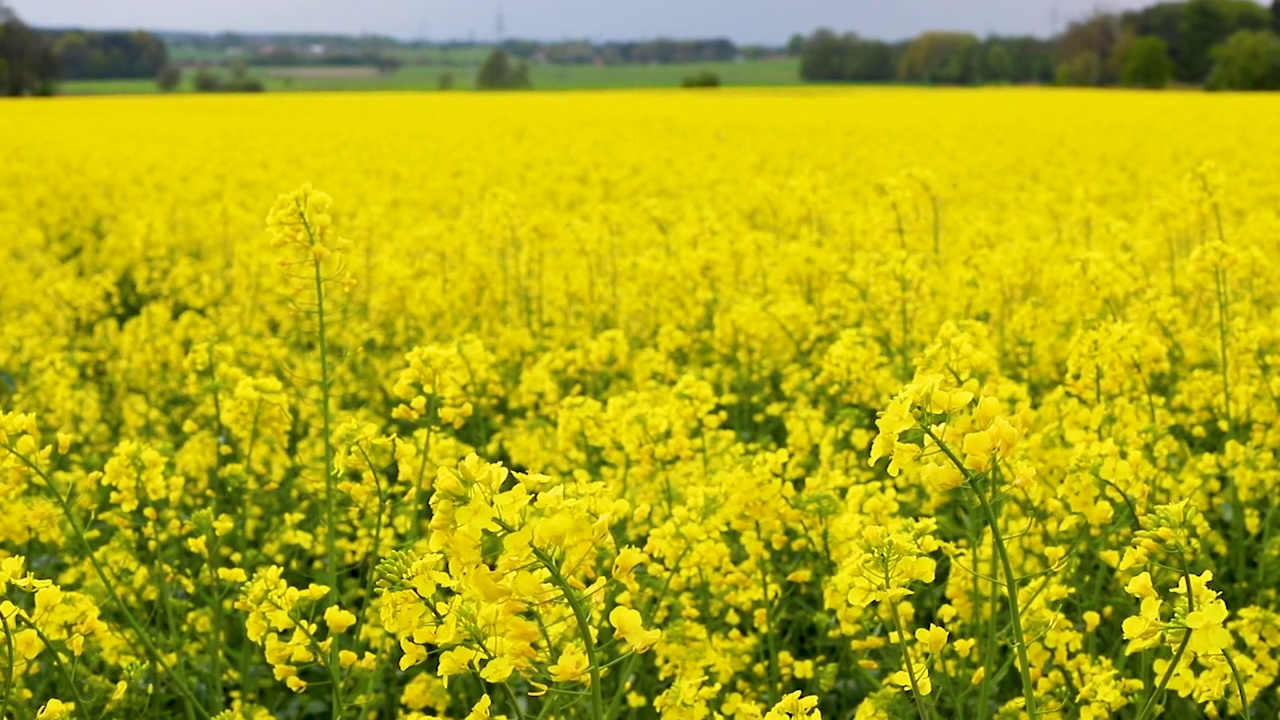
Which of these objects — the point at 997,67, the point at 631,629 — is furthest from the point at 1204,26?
the point at 631,629

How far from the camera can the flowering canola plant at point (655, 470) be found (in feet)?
6.49

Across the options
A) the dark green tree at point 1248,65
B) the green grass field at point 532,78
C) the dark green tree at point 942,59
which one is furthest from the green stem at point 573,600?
the dark green tree at point 942,59

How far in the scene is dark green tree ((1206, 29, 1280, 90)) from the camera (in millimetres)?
44219

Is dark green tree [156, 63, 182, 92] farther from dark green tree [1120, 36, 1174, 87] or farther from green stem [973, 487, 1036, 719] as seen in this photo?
green stem [973, 487, 1036, 719]

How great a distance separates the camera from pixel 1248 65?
4438 centimetres

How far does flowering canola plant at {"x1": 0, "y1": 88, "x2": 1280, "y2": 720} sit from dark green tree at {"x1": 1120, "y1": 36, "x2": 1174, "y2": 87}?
41.7 m

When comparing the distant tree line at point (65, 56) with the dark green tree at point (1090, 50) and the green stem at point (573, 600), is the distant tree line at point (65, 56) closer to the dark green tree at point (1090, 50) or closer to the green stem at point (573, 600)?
the dark green tree at point (1090, 50)

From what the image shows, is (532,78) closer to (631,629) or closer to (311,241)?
(311,241)

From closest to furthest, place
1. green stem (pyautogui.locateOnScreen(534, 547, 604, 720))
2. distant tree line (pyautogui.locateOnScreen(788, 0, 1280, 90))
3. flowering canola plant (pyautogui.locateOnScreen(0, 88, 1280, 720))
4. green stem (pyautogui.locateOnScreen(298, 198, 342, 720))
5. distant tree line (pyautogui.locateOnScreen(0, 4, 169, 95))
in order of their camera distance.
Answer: green stem (pyautogui.locateOnScreen(534, 547, 604, 720))
flowering canola plant (pyautogui.locateOnScreen(0, 88, 1280, 720))
green stem (pyautogui.locateOnScreen(298, 198, 342, 720))
distant tree line (pyautogui.locateOnScreen(788, 0, 1280, 90))
distant tree line (pyautogui.locateOnScreen(0, 4, 169, 95))

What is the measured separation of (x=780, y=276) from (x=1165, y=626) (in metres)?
5.20

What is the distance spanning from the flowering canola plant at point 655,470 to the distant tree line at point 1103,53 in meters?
41.3

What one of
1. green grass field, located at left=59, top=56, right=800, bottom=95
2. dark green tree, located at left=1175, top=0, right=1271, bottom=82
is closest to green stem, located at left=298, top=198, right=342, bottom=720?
green grass field, located at left=59, top=56, right=800, bottom=95

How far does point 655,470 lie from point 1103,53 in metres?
58.9

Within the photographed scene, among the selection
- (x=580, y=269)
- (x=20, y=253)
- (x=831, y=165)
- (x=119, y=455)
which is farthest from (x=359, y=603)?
(x=831, y=165)
